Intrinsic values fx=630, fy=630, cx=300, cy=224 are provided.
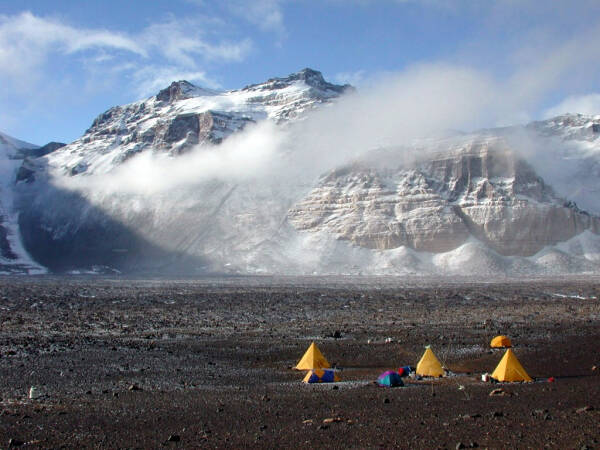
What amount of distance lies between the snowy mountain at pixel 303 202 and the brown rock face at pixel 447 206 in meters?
0.27

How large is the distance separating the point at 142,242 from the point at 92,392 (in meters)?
116

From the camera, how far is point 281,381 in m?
20.8

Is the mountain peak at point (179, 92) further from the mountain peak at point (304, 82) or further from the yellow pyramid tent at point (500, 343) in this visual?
the yellow pyramid tent at point (500, 343)

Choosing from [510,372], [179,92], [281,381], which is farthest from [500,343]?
[179,92]

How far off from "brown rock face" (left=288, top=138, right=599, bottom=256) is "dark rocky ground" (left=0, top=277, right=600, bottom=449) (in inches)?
2781

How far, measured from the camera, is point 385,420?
593 inches

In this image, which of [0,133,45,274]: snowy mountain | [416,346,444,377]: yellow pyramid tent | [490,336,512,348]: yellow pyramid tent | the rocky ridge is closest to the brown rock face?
the rocky ridge

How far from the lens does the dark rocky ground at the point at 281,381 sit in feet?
45.6

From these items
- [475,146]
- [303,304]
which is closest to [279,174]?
[475,146]

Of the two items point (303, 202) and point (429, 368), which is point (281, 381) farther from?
point (303, 202)

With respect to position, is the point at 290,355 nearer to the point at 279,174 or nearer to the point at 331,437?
the point at 331,437

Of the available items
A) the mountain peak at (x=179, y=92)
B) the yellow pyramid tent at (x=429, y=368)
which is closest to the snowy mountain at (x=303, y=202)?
the mountain peak at (x=179, y=92)

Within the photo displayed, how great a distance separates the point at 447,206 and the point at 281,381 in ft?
337

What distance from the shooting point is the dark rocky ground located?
13.9 metres
